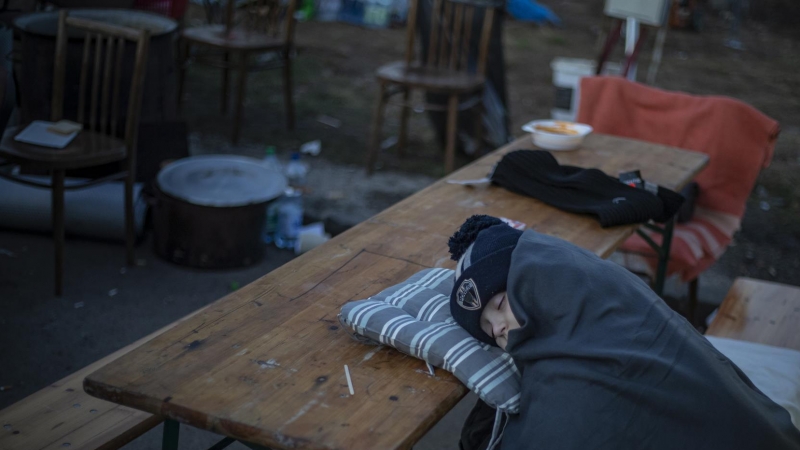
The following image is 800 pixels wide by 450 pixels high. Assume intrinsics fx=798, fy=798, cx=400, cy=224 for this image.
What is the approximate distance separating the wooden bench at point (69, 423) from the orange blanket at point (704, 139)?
2212 mm

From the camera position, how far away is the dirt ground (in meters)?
5.09

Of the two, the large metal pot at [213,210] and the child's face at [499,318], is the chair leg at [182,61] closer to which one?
the large metal pot at [213,210]

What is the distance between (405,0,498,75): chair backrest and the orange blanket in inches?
58.4

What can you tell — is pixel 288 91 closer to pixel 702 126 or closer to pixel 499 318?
pixel 702 126

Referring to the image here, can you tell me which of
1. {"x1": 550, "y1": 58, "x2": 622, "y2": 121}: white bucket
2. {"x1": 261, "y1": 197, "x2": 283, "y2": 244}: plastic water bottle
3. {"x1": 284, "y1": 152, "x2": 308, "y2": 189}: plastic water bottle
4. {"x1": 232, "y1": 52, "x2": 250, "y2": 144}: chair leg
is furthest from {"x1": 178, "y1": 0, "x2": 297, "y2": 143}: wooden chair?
{"x1": 550, "y1": 58, "x2": 622, "y2": 121}: white bucket

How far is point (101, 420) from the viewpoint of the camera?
201 centimetres

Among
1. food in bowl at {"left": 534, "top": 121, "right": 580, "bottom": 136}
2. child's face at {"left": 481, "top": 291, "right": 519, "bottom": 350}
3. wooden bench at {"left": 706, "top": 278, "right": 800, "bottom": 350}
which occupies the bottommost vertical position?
wooden bench at {"left": 706, "top": 278, "right": 800, "bottom": 350}

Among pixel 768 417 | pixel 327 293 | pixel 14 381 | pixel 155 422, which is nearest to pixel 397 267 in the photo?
pixel 327 293

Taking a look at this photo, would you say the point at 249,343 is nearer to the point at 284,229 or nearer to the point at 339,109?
the point at 284,229

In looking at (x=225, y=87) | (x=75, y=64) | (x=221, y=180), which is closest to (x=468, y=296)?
(x=221, y=180)

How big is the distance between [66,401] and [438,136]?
164 inches

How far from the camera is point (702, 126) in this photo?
3.59 m

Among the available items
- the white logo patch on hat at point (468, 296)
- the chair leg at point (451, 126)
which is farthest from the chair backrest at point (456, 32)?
the white logo patch on hat at point (468, 296)

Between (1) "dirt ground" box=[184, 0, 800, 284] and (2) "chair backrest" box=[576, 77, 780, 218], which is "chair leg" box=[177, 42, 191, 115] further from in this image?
(2) "chair backrest" box=[576, 77, 780, 218]
